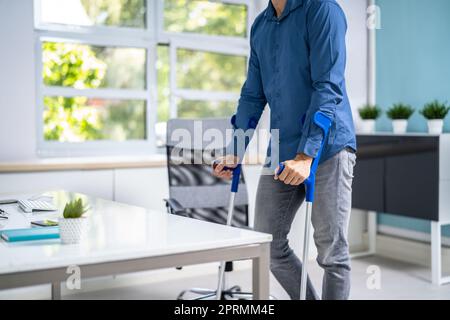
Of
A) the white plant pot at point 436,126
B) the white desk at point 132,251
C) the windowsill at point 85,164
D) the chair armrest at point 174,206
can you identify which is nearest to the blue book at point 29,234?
the white desk at point 132,251

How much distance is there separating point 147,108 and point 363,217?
6.38 ft

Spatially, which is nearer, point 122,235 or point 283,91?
point 122,235

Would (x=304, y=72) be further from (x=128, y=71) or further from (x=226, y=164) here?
(x=128, y=71)

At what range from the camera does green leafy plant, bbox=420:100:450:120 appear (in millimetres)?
3805

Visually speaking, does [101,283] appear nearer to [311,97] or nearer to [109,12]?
[109,12]

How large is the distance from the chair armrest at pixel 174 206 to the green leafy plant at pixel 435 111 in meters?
1.85

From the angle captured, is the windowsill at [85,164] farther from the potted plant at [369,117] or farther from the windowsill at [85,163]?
the potted plant at [369,117]

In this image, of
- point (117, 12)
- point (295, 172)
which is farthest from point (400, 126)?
point (295, 172)

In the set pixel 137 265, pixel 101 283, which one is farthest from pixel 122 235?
pixel 101 283

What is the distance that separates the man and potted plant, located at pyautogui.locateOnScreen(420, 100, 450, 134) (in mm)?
1929

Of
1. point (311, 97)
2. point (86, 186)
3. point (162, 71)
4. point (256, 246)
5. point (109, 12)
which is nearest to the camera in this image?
point (256, 246)

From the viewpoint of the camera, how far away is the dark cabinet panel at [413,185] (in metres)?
3.65

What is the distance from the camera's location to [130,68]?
4.03m

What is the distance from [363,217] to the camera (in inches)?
184
